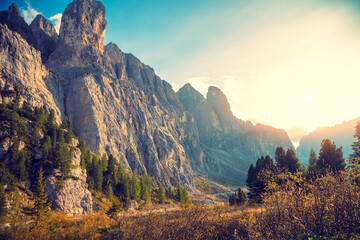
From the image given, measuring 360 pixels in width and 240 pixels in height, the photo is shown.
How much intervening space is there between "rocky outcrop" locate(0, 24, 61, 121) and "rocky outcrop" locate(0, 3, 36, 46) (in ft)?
186

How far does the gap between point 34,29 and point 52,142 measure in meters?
147

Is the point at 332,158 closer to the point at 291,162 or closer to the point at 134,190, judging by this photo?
the point at 291,162

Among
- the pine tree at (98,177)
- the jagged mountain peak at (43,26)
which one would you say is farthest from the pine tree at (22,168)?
the jagged mountain peak at (43,26)

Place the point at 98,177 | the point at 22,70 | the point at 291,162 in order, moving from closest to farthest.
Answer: the point at 291,162
the point at 98,177
the point at 22,70

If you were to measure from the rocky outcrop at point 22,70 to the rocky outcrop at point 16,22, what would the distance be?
56657 millimetres

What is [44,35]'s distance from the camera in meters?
150

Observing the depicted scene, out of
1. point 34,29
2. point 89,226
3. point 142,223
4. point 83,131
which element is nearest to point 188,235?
point 142,223

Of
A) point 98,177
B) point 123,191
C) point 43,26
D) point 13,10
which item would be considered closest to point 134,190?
point 123,191

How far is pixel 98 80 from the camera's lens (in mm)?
125938

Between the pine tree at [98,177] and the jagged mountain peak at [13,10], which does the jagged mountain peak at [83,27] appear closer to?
the jagged mountain peak at [13,10]

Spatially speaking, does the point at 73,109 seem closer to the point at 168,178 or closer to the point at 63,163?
the point at 63,163

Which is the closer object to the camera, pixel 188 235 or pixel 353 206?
pixel 353 206

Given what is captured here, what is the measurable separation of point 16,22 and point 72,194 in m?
151

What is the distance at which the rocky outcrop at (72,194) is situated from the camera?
43938mm
